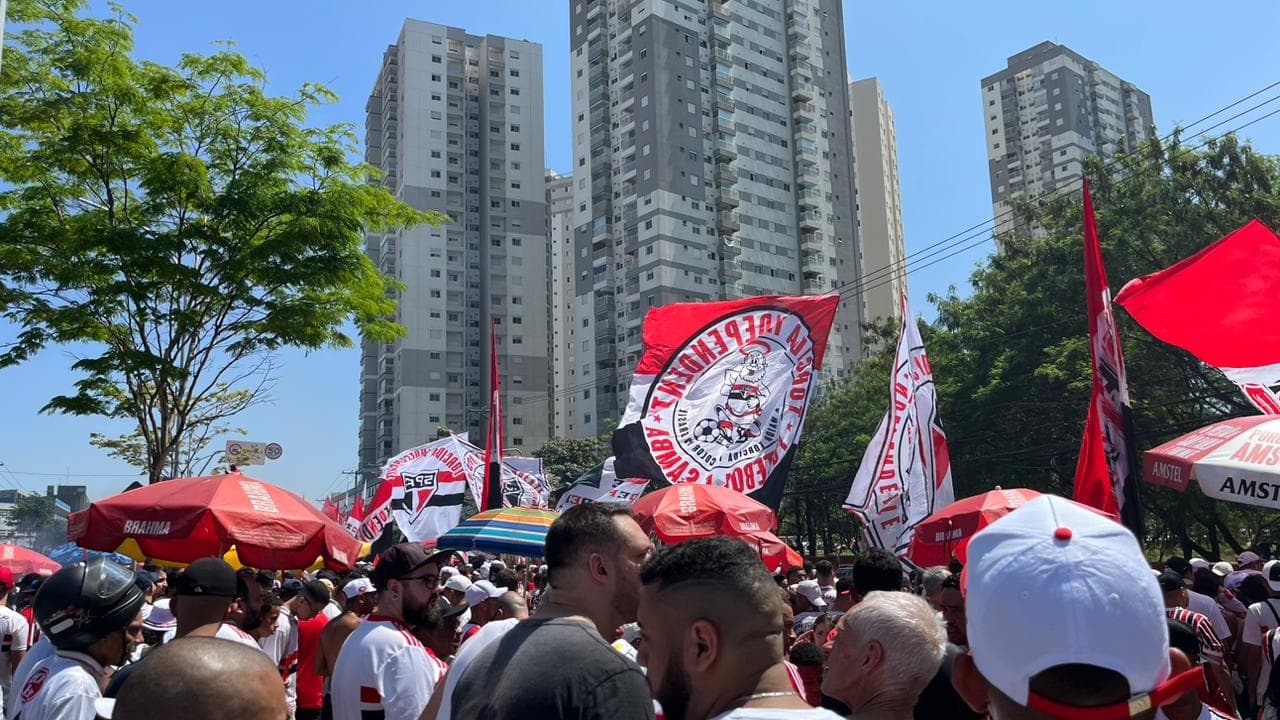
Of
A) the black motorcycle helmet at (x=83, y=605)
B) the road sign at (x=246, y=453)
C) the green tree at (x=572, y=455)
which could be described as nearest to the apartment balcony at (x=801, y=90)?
the green tree at (x=572, y=455)

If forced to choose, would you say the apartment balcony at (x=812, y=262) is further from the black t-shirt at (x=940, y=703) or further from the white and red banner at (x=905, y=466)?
the black t-shirt at (x=940, y=703)

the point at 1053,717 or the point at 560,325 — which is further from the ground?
the point at 560,325

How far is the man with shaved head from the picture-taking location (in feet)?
7.89

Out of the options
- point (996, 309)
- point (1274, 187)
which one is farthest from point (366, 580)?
point (996, 309)

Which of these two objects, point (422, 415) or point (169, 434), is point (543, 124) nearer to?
point (422, 415)

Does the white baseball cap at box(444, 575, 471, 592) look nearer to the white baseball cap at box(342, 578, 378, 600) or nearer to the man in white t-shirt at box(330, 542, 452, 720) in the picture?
the white baseball cap at box(342, 578, 378, 600)

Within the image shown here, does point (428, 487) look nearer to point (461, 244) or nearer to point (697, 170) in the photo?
point (697, 170)

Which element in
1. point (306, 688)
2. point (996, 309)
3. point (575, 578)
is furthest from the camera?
point (996, 309)

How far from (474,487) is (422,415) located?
285 feet

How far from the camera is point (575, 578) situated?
3312 millimetres

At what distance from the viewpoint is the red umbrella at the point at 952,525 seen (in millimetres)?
11570

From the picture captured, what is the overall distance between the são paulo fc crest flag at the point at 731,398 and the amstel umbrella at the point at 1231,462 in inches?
181

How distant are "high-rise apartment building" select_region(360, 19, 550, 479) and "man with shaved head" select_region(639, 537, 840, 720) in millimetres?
104888

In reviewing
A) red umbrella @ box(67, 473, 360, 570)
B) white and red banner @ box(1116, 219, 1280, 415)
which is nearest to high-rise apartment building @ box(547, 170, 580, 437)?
red umbrella @ box(67, 473, 360, 570)
